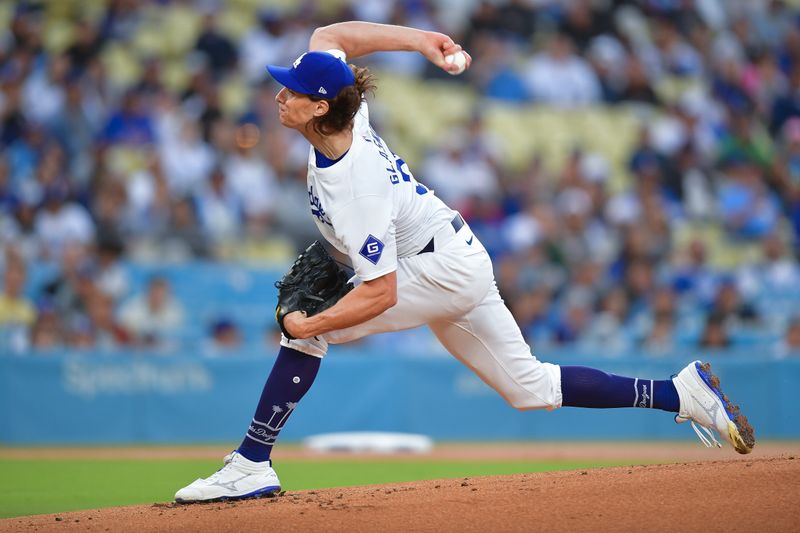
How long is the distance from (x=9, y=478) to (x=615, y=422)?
6689 millimetres

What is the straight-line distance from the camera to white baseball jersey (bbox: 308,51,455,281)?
192 inches

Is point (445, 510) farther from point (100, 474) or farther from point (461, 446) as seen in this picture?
point (461, 446)

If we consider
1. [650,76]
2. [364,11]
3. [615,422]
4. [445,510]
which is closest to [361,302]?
[445,510]

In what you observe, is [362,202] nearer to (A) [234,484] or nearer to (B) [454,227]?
(B) [454,227]

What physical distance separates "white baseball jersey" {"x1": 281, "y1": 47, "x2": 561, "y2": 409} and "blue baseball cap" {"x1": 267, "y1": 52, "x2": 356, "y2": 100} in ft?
0.84

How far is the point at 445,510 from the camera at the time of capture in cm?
488

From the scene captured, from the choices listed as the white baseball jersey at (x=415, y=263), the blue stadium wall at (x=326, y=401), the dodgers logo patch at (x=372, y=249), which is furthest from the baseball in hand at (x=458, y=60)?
the blue stadium wall at (x=326, y=401)

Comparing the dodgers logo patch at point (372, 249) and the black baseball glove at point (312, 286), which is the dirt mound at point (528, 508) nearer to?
the black baseball glove at point (312, 286)

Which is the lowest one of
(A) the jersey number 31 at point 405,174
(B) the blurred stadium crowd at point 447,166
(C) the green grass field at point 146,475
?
(C) the green grass field at point 146,475

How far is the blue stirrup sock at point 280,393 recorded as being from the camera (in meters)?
5.32

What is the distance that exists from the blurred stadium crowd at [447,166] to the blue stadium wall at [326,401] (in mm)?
337

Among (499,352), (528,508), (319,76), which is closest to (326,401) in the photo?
(499,352)

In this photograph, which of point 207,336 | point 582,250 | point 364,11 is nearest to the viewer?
point 207,336

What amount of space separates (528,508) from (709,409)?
122cm
